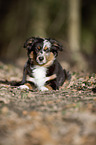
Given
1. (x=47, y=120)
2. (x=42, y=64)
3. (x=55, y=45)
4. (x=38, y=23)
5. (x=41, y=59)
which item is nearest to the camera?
(x=47, y=120)

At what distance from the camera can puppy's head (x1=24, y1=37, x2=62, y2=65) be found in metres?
6.83

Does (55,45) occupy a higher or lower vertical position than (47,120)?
higher

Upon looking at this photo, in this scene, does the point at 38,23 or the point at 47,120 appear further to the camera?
the point at 38,23

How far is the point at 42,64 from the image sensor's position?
6.98 m

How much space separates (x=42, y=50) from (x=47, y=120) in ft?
10.00

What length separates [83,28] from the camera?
1036 inches

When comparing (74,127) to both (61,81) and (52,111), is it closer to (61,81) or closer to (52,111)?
(52,111)

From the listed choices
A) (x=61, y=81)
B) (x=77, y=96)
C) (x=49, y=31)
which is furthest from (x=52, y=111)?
(x=49, y=31)

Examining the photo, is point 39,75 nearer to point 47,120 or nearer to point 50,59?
point 50,59

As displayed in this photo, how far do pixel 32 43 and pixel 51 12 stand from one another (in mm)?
19611

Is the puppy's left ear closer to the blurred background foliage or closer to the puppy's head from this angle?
the puppy's head

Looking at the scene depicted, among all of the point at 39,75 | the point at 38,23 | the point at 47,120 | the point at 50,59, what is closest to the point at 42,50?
the point at 50,59

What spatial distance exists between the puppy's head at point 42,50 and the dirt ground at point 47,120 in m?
1.38

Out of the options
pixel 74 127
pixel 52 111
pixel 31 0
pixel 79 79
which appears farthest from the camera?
Result: pixel 31 0
